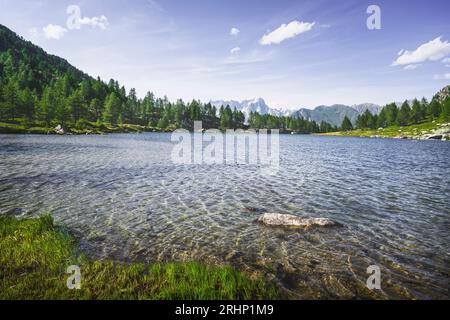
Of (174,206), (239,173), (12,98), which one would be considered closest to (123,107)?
(12,98)

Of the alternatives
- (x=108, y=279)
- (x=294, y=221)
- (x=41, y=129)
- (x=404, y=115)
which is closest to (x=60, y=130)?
(x=41, y=129)

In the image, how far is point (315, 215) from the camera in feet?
58.1

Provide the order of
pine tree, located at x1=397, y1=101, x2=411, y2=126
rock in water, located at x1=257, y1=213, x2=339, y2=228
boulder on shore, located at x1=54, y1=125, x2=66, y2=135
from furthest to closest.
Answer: pine tree, located at x1=397, y1=101, x2=411, y2=126
boulder on shore, located at x1=54, y1=125, x2=66, y2=135
rock in water, located at x1=257, y1=213, x2=339, y2=228

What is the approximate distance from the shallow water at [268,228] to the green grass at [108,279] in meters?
1.29

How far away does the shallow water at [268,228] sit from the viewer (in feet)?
35.1

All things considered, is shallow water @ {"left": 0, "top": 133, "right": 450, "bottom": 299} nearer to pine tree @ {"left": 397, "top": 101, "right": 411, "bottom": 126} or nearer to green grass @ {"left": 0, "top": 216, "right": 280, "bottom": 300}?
green grass @ {"left": 0, "top": 216, "right": 280, "bottom": 300}

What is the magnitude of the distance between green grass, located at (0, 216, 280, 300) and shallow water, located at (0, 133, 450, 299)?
129 centimetres

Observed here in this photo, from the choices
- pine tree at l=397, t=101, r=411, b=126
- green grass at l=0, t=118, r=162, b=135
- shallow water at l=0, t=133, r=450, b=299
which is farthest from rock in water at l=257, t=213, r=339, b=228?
pine tree at l=397, t=101, r=411, b=126

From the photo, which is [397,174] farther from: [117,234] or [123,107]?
[123,107]

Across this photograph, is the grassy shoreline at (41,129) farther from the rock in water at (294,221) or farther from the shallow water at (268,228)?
the rock in water at (294,221)

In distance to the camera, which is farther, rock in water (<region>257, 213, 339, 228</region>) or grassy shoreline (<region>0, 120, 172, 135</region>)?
grassy shoreline (<region>0, 120, 172, 135</region>)

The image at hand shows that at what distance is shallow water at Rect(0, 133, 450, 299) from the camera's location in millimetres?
10711

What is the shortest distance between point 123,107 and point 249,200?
180608 millimetres
